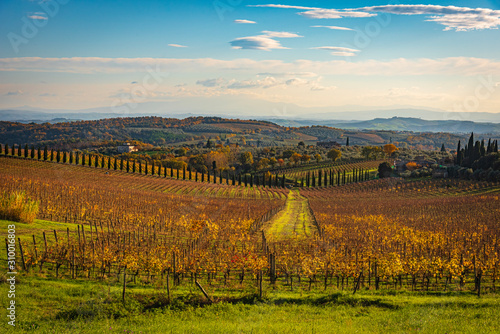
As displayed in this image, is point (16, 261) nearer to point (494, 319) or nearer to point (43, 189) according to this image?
point (494, 319)

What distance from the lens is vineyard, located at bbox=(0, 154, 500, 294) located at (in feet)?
59.2

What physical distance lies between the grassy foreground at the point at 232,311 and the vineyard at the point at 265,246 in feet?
3.94

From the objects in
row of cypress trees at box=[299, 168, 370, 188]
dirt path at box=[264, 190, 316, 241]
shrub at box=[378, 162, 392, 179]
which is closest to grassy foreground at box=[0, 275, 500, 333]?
dirt path at box=[264, 190, 316, 241]

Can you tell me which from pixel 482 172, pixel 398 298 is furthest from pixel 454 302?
pixel 482 172

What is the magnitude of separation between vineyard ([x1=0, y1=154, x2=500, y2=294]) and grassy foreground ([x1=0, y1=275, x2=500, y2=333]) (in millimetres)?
1201

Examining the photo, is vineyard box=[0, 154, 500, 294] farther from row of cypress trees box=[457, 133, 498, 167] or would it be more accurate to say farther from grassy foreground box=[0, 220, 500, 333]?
row of cypress trees box=[457, 133, 498, 167]

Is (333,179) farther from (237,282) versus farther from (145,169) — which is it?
(237,282)

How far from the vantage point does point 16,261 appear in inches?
617

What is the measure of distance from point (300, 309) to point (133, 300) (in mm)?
6473

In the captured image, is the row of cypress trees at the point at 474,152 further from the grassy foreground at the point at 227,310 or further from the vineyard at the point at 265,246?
the grassy foreground at the point at 227,310

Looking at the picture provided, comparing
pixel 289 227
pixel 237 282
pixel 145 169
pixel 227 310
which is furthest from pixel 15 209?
pixel 145 169

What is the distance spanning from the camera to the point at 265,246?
24.0m

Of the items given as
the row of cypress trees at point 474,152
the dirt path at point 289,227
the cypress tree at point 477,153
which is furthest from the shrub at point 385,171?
the dirt path at point 289,227

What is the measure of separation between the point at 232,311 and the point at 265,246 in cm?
1027
